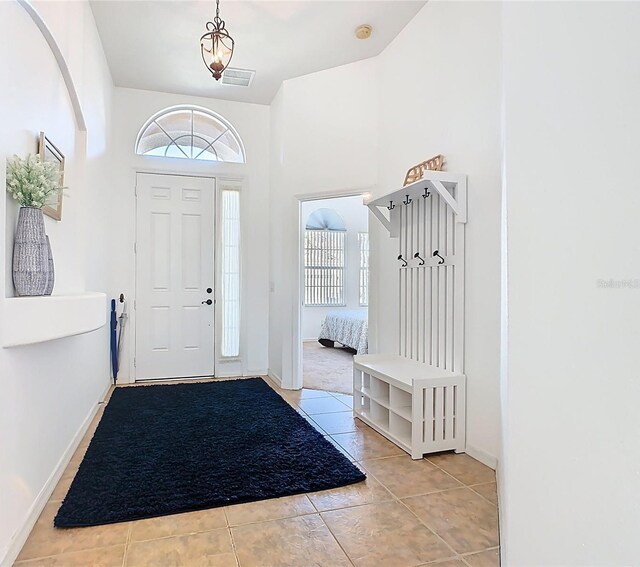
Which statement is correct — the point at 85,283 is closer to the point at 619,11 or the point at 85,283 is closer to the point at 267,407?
the point at 267,407

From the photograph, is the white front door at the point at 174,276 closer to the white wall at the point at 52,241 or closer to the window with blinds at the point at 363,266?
the white wall at the point at 52,241

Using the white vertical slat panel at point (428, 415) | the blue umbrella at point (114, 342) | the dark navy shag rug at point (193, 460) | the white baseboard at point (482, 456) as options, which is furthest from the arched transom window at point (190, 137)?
the white baseboard at point (482, 456)

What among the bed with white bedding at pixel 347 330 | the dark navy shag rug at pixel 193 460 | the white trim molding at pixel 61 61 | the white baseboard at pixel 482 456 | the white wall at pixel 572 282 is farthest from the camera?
the bed with white bedding at pixel 347 330

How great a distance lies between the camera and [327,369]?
6.01 m

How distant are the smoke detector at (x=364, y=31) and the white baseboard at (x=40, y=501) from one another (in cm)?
393

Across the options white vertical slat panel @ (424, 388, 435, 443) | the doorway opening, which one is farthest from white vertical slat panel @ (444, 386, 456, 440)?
the doorway opening

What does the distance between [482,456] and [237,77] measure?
14.1 feet

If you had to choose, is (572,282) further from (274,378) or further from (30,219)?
(274,378)

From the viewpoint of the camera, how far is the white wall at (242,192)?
506 cm

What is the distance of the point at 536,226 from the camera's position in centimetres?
101

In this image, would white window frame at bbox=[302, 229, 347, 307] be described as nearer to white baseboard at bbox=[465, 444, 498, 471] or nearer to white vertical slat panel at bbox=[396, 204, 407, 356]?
white vertical slat panel at bbox=[396, 204, 407, 356]

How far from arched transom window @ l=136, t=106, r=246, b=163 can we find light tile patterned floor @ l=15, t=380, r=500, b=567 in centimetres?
383

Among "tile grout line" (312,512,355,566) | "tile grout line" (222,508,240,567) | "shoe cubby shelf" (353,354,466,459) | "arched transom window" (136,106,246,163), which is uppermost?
"arched transom window" (136,106,246,163)

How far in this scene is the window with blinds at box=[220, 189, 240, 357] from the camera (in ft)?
18.0
